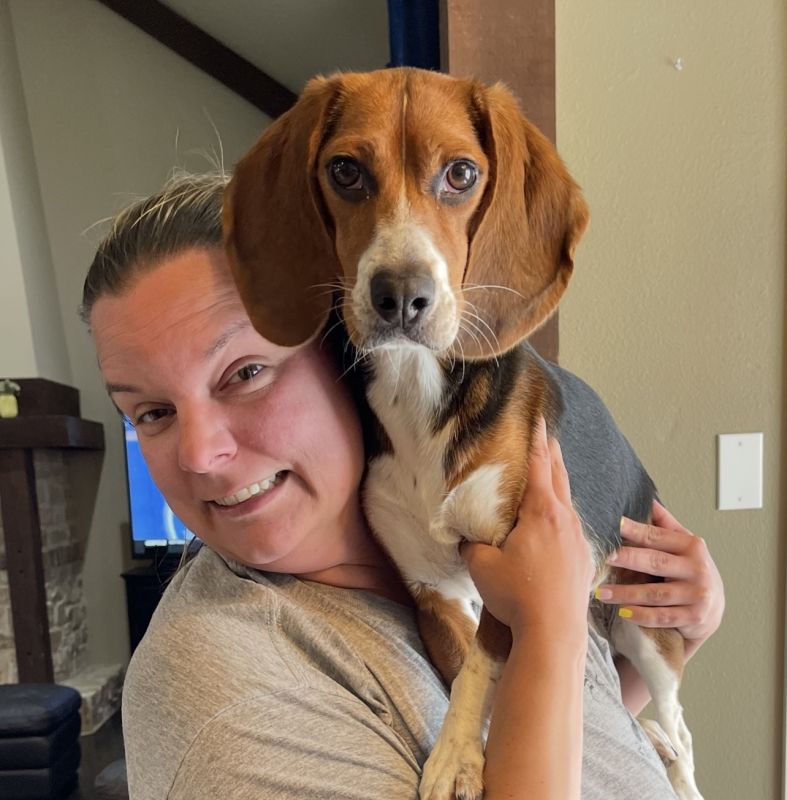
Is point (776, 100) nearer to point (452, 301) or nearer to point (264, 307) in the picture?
point (452, 301)

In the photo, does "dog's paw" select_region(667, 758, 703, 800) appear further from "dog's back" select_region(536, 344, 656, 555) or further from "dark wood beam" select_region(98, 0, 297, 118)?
"dark wood beam" select_region(98, 0, 297, 118)

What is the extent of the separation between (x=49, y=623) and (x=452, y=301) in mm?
4531

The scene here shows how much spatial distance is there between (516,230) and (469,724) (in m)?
0.58

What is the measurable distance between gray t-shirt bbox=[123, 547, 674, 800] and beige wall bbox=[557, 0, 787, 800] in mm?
899

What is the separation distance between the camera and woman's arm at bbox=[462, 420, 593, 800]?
0.78 meters

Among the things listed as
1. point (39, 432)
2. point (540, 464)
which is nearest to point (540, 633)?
point (540, 464)

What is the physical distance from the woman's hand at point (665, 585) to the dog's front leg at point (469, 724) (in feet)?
1.35

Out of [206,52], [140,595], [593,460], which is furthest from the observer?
[206,52]

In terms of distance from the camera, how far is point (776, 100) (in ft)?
5.58

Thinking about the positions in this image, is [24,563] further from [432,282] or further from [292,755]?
[432,282]

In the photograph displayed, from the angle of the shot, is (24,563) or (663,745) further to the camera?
(24,563)

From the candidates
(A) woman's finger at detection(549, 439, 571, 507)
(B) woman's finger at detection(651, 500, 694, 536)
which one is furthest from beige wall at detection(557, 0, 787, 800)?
(A) woman's finger at detection(549, 439, 571, 507)

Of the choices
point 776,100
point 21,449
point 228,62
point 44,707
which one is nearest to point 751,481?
point 776,100

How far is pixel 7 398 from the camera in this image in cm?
432
